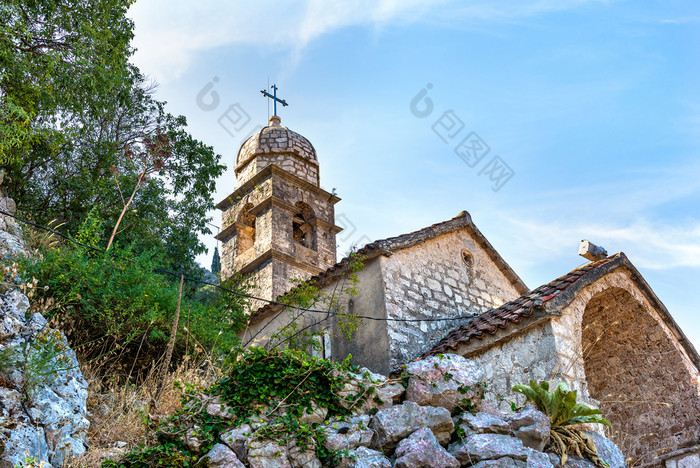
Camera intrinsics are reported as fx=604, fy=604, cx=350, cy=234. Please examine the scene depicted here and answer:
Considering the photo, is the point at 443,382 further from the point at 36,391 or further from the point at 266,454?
the point at 36,391

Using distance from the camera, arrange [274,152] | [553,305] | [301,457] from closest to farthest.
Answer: [301,457] → [553,305] → [274,152]

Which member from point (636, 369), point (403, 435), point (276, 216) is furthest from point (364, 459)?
point (276, 216)

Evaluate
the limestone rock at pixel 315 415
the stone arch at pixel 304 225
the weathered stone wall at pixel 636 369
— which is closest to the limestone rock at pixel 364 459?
the limestone rock at pixel 315 415

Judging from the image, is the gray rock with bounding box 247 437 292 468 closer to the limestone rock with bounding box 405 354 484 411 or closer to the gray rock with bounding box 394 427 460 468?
the gray rock with bounding box 394 427 460 468

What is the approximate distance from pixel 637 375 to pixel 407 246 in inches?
156

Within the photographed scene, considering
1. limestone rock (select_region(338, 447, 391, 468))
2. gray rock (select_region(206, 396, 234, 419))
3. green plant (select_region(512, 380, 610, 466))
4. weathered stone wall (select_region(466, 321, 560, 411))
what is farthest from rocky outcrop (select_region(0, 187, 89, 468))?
weathered stone wall (select_region(466, 321, 560, 411))

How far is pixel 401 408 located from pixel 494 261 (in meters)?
6.98

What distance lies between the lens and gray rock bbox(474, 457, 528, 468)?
4.91m

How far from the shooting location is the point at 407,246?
10102mm

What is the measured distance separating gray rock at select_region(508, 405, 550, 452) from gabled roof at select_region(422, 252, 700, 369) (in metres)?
2.22

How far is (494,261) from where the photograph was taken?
11.9 m

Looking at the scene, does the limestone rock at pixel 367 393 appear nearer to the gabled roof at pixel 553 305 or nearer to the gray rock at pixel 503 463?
the gray rock at pixel 503 463

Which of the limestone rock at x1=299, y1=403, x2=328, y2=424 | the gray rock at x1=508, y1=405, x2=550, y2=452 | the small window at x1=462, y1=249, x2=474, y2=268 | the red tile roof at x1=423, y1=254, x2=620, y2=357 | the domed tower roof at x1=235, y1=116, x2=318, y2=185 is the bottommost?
the gray rock at x1=508, y1=405, x2=550, y2=452

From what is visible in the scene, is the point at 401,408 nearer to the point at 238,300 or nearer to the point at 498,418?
the point at 498,418
